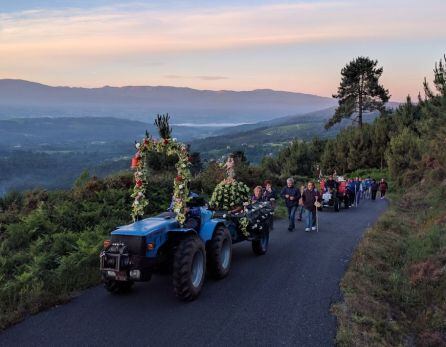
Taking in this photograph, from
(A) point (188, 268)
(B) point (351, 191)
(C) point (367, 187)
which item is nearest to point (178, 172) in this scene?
(A) point (188, 268)

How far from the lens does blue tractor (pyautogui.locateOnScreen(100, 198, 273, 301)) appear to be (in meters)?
8.45

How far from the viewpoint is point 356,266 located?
1147 cm

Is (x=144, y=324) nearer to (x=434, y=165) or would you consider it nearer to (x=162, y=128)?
(x=162, y=128)

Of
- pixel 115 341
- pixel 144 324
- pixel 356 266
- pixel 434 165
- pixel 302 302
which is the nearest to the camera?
pixel 115 341

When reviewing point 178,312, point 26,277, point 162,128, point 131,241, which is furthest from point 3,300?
point 162,128

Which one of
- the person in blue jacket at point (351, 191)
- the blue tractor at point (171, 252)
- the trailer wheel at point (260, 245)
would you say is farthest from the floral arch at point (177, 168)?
the person in blue jacket at point (351, 191)

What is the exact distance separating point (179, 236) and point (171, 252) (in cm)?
37

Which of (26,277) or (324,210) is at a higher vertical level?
(26,277)

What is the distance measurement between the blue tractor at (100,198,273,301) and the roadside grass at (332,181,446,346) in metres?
2.86

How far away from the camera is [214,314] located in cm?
822

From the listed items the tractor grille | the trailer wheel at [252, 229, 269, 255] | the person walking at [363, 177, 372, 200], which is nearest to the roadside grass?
the trailer wheel at [252, 229, 269, 255]

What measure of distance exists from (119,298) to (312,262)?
5.56 metres

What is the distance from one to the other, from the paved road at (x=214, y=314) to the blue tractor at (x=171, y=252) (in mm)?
364

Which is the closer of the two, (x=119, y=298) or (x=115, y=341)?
(x=115, y=341)
